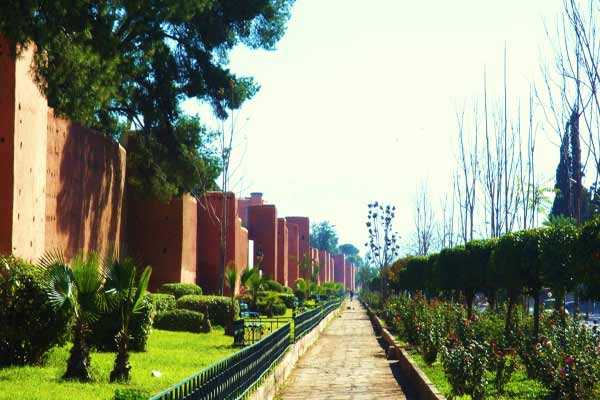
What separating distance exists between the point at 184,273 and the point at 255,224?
2796cm

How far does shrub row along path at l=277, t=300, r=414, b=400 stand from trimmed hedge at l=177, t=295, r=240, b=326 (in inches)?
115

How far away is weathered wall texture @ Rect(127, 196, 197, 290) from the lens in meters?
31.0

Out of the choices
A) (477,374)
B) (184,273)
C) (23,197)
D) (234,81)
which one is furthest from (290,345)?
(184,273)

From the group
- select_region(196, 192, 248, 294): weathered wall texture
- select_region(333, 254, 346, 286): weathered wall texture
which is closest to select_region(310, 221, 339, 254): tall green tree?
select_region(333, 254, 346, 286): weathered wall texture

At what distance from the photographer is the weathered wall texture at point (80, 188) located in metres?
19.2

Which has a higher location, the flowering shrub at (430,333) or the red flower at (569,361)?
the red flower at (569,361)

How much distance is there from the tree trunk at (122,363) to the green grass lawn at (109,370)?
148 millimetres

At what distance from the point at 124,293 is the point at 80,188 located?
9.19 meters

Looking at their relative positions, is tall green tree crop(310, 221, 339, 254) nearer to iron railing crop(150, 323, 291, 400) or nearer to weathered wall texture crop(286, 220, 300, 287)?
weathered wall texture crop(286, 220, 300, 287)

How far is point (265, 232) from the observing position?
60.5m

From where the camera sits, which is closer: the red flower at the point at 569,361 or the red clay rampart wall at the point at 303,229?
the red flower at the point at 569,361

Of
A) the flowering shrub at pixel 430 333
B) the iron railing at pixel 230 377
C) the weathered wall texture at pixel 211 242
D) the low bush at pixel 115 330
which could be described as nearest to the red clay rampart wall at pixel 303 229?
the weathered wall texture at pixel 211 242

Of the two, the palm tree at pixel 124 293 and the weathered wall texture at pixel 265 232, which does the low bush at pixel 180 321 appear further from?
the weathered wall texture at pixel 265 232

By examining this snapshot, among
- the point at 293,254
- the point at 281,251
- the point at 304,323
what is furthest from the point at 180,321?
the point at 293,254
